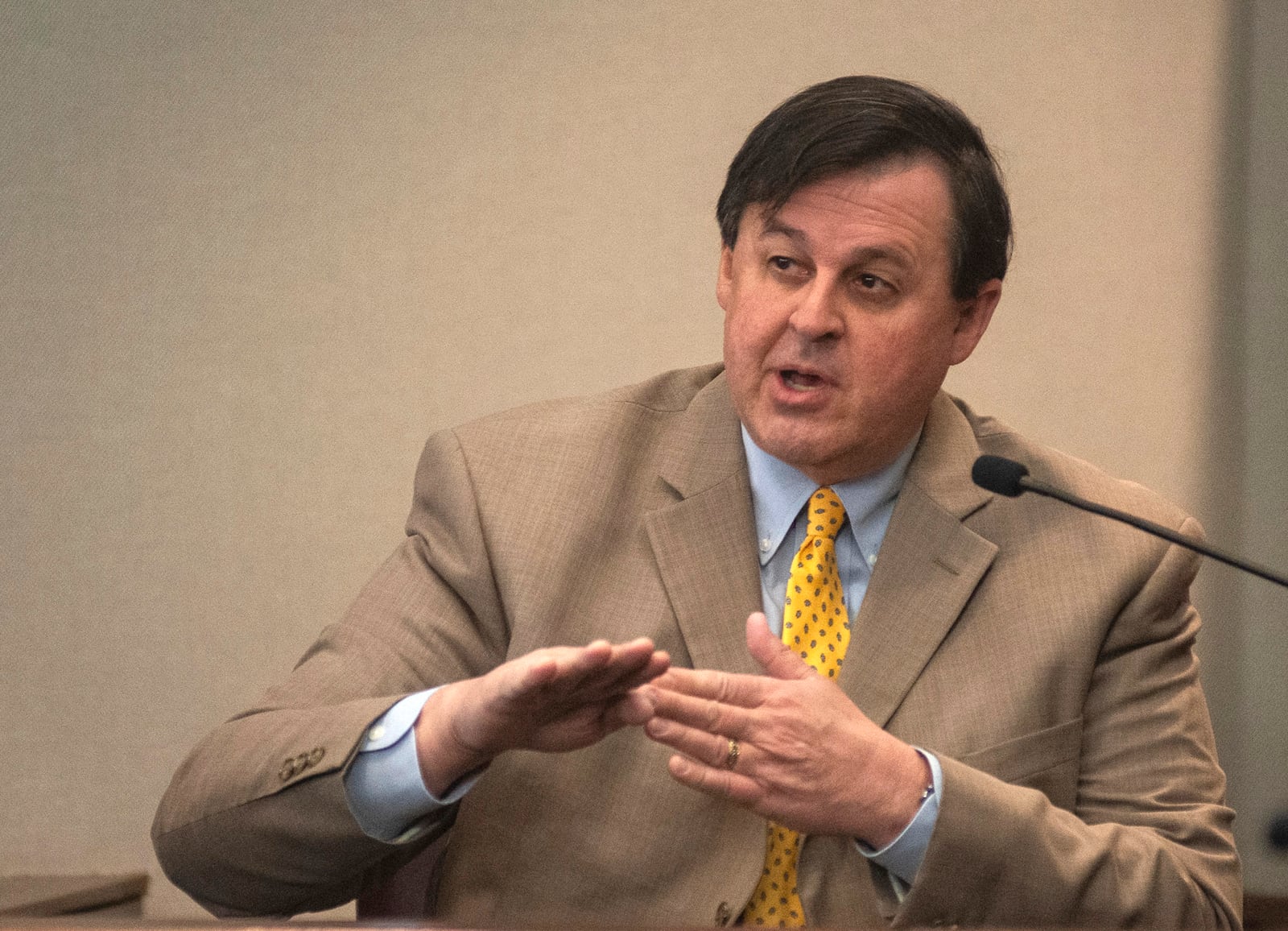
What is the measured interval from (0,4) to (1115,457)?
222cm

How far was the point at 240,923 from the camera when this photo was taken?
39.4 inches

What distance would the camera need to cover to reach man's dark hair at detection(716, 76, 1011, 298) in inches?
69.3

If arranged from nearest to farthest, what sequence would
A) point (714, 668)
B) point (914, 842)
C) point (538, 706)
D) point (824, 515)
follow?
point (538, 706)
point (914, 842)
point (714, 668)
point (824, 515)

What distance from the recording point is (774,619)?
1.75 m

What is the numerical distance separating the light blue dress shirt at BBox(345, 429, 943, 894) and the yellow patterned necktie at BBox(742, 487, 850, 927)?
21 mm

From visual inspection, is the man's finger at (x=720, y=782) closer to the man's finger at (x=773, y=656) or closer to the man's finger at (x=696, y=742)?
the man's finger at (x=696, y=742)

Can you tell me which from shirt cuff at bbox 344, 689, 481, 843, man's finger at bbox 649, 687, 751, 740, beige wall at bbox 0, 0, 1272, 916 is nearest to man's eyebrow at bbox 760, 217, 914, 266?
man's finger at bbox 649, 687, 751, 740

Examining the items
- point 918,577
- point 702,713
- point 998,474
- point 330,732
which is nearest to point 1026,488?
point 998,474

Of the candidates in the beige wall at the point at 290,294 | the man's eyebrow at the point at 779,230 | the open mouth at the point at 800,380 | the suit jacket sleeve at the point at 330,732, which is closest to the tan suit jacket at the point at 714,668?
the suit jacket sleeve at the point at 330,732

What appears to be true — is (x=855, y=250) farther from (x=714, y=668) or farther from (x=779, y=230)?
(x=714, y=668)

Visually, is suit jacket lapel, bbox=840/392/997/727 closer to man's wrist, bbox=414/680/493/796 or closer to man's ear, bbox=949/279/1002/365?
man's ear, bbox=949/279/1002/365

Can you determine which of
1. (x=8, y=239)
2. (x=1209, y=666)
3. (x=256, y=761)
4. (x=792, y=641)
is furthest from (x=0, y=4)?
(x=1209, y=666)

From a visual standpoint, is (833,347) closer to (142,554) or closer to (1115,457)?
(1115,457)

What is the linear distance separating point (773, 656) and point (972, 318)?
669mm
